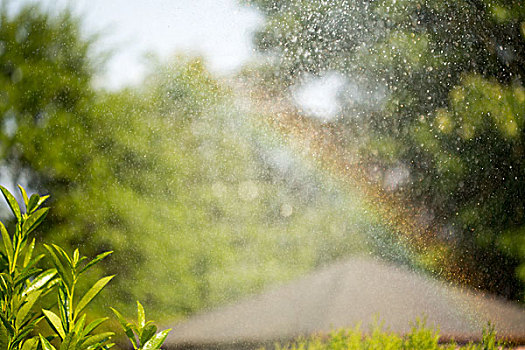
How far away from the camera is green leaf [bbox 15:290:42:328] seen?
0.48 metres

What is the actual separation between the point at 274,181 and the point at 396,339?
328mm

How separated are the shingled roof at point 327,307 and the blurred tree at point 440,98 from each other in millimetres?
69

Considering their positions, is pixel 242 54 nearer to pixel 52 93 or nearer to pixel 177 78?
pixel 177 78

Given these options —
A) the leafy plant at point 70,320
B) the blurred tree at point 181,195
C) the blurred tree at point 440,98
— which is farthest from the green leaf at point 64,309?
the blurred tree at point 440,98

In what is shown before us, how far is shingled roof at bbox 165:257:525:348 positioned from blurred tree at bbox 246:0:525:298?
7 cm

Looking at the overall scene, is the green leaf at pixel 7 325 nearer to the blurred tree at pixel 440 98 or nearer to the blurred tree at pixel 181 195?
the blurred tree at pixel 181 195

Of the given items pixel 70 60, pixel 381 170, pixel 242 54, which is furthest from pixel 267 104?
pixel 70 60

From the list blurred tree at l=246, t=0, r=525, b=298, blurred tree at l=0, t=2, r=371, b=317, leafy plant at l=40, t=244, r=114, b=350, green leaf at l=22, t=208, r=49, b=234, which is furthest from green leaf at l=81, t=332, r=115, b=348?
blurred tree at l=246, t=0, r=525, b=298

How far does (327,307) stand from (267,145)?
0.85 ft

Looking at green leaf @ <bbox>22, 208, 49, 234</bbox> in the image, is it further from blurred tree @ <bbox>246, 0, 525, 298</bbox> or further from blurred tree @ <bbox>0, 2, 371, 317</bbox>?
blurred tree @ <bbox>246, 0, 525, 298</bbox>

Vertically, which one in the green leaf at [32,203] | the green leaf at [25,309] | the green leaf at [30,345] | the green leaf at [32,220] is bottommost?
the green leaf at [30,345]

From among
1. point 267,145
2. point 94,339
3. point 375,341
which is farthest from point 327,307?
point 94,339

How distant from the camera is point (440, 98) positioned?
2.65ft

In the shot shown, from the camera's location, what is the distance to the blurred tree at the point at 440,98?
0.75 meters
